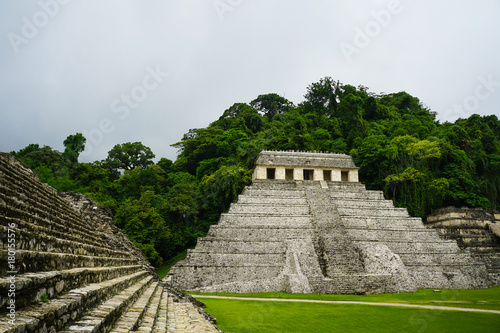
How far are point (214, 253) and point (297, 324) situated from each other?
995cm

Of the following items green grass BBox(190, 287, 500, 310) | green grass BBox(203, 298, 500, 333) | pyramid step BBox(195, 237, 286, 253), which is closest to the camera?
green grass BBox(203, 298, 500, 333)

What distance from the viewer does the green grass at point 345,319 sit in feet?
25.8

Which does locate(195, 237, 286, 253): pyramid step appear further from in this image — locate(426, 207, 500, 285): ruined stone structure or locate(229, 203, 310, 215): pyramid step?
locate(426, 207, 500, 285): ruined stone structure

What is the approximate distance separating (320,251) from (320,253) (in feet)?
0.49

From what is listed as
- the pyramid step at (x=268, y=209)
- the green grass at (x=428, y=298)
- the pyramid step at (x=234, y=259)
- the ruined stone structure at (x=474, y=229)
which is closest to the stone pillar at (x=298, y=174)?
the pyramid step at (x=268, y=209)

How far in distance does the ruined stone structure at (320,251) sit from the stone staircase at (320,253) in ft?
0.16

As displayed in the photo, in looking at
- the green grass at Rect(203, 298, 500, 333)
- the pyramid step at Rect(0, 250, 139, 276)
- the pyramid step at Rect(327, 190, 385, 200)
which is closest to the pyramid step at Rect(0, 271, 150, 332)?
the pyramid step at Rect(0, 250, 139, 276)

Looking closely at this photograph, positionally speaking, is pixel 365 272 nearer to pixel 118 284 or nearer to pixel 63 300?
pixel 118 284

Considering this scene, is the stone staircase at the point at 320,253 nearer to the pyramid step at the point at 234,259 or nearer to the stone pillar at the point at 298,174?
the pyramid step at the point at 234,259

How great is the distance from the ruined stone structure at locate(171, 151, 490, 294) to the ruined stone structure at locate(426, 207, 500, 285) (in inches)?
133

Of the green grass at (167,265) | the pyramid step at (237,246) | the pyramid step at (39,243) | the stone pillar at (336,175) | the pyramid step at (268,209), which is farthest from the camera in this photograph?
the stone pillar at (336,175)

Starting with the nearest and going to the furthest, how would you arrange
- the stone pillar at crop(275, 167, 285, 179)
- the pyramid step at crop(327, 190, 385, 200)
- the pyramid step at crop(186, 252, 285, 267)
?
the pyramid step at crop(186, 252, 285, 267) → the pyramid step at crop(327, 190, 385, 200) → the stone pillar at crop(275, 167, 285, 179)

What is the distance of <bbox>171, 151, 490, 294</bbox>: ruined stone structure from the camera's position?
52.4 feet

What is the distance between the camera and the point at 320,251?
18312 mm
